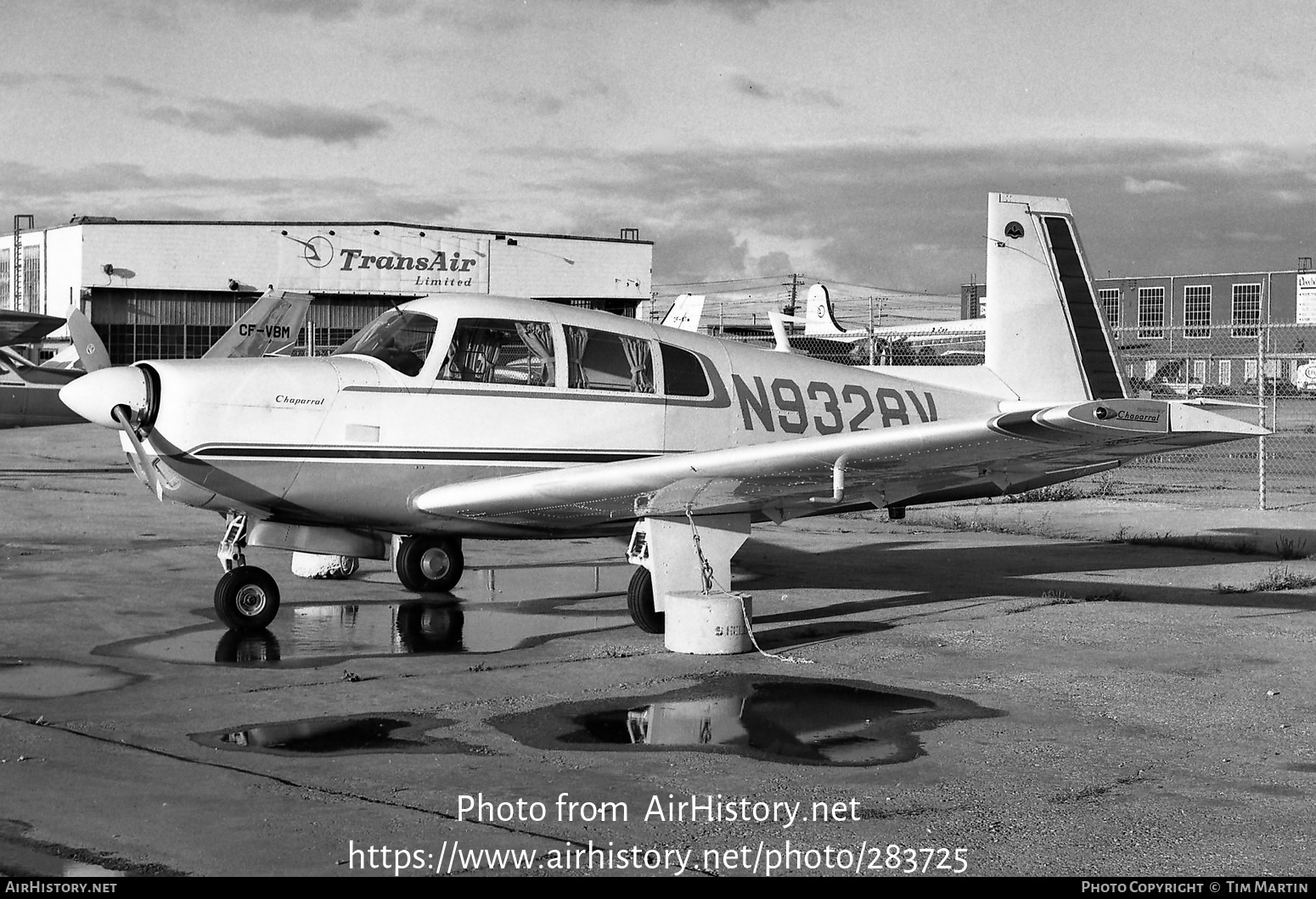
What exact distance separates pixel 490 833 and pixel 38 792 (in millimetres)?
1694

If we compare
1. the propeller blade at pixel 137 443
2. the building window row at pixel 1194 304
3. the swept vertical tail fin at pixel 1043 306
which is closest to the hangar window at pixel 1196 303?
the building window row at pixel 1194 304

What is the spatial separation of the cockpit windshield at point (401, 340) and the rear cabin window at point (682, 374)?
160cm

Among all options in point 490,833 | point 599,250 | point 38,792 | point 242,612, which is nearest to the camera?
point 490,833

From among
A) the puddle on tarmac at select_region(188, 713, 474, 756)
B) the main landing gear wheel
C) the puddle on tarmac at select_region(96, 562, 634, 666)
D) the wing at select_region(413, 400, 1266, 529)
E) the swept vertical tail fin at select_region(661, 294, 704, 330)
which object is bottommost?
the puddle on tarmac at select_region(96, 562, 634, 666)

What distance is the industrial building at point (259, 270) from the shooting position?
1937 inches

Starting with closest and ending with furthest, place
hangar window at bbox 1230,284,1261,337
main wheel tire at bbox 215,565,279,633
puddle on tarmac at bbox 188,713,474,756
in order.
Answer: puddle on tarmac at bbox 188,713,474,756 → main wheel tire at bbox 215,565,279,633 → hangar window at bbox 1230,284,1261,337

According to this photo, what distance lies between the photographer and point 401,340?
347 inches

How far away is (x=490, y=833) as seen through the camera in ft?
Result: 14.7

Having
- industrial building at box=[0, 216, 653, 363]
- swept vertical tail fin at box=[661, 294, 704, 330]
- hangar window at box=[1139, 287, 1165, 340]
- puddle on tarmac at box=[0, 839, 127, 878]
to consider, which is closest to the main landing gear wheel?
puddle on tarmac at box=[0, 839, 127, 878]

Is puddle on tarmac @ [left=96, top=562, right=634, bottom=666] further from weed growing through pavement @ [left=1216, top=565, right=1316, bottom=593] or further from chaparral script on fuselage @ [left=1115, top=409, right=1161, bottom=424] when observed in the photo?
weed growing through pavement @ [left=1216, top=565, right=1316, bottom=593]

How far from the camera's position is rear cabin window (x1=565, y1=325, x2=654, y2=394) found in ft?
29.7

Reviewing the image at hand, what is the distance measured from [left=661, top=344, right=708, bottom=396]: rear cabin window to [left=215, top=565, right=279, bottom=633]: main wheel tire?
9.47ft
